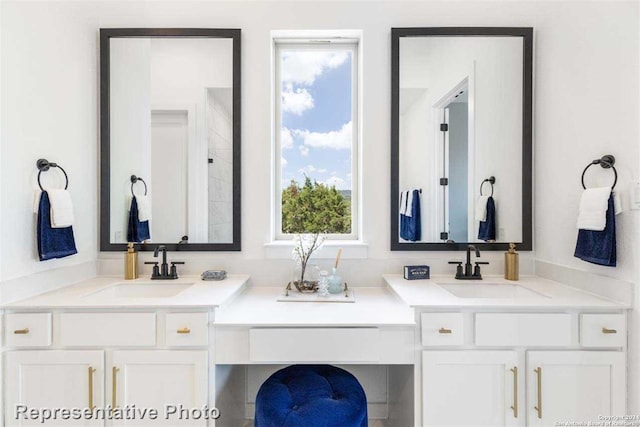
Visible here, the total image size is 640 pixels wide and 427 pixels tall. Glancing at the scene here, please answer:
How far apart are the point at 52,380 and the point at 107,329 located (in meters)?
0.30

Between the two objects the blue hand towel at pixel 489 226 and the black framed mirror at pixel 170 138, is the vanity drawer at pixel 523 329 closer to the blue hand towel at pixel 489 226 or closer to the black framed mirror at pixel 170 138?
the blue hand towel at pixel 489 226

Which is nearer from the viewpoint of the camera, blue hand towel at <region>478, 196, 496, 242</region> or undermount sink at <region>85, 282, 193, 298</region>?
undermount sink at <region>85, 282, 193, 298</region>

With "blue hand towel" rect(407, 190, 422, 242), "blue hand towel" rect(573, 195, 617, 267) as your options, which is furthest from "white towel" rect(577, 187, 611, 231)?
"blue hand towel" rect(407, 190, 422, 242)

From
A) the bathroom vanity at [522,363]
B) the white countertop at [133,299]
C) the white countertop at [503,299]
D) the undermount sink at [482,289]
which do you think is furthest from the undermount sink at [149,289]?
the undermount sink at [482,289]

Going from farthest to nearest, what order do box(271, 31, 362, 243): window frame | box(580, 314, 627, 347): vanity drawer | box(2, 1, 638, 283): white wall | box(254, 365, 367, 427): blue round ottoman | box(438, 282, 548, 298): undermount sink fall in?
1. box(271, 31, 362, 243): window frame
2. box(438, 282, 548, 298): undermount sink
3. box(2, 1, 638, 283): white wall
4. box(580, 314, 627, 347): vanity drawer
5. box(254, 365, 367, 427): blue round ottoman

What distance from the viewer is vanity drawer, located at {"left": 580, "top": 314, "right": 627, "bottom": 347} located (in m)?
1.48

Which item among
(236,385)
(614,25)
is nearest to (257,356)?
(236,385)

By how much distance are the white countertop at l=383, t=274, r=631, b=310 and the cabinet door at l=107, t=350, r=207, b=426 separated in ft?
3.05

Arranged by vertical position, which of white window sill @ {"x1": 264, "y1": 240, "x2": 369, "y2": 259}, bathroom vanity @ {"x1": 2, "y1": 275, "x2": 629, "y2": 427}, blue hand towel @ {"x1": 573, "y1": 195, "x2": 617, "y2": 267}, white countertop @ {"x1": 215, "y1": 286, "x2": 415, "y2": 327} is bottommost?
bathroom vanity @ {"x1": 2, "y1": 275, "x2": 629, "y2": 427}

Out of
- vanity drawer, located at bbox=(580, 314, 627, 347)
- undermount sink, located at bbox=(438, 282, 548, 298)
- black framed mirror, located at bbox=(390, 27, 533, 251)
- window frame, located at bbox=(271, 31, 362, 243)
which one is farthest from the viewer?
window frame, located at bbox=(271, 31, 362, 243)

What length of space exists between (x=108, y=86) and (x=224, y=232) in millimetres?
1049

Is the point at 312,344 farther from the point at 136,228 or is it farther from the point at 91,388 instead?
the point at 136,228

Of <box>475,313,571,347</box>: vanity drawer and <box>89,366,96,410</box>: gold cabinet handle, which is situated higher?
<box>475,313,571,347</box>: vanity drawer

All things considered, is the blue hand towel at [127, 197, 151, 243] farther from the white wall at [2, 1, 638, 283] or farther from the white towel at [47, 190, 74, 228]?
the white towel at [47, 190, 74, 228]
